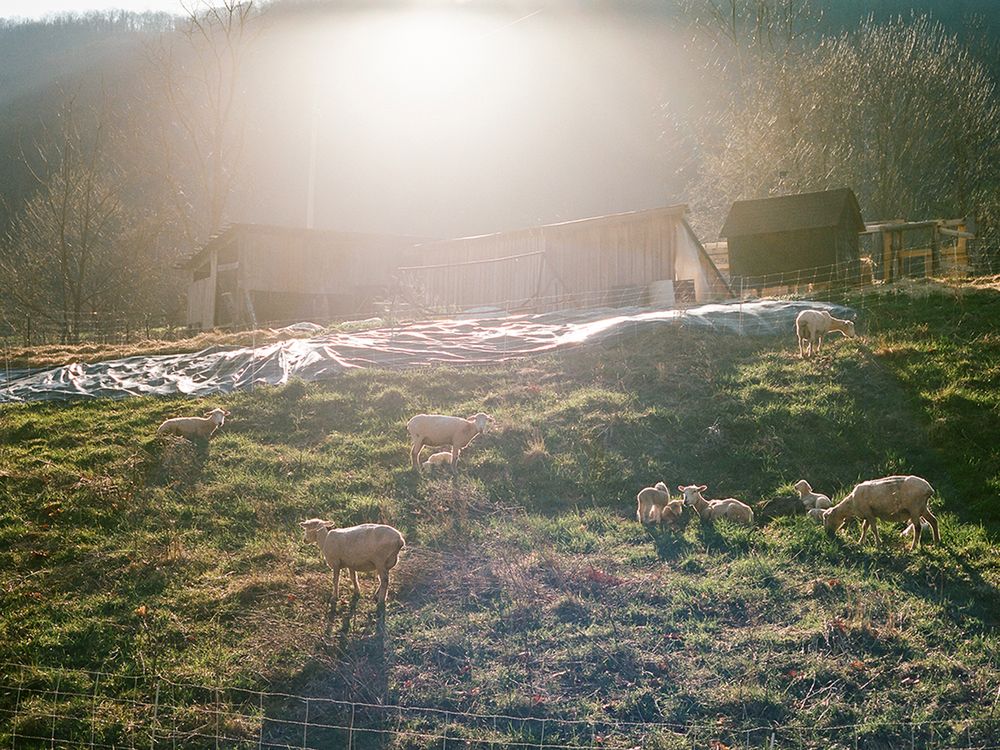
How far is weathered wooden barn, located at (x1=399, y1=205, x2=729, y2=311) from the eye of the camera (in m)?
26.3

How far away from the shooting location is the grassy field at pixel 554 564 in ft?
22.9

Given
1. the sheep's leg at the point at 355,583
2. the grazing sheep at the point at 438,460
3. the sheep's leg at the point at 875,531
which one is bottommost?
the sheep's leg at the point at 355,583

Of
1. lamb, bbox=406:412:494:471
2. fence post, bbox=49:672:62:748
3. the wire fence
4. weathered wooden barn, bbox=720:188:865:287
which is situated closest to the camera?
the wire fence

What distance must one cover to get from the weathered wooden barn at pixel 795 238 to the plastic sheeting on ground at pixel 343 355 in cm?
911

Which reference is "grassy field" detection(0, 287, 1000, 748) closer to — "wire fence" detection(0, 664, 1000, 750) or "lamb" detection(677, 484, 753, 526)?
"wire fence" detection(0, 664, 1000, 750)

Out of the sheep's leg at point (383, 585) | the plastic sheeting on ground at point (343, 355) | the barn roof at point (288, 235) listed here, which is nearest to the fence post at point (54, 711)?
the sheep's leg at point (383, 585)

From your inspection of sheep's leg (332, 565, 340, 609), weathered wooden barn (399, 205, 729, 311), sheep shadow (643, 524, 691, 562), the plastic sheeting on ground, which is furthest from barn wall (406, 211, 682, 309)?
sheep's leg (332, 565, 340, 609)

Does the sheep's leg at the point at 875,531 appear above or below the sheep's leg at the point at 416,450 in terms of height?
below

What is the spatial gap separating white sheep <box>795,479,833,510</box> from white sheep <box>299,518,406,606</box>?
4.95 m

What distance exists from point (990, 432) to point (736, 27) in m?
35.5

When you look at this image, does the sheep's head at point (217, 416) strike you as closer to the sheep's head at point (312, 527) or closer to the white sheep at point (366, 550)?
the sheep's head at point (312, 527)

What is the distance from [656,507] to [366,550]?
3.67 m

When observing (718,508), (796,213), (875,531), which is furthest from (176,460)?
(796,213)

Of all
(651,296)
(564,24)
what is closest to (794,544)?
(651,296)
